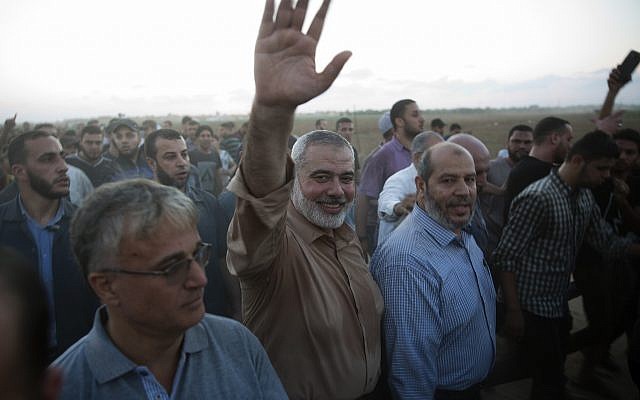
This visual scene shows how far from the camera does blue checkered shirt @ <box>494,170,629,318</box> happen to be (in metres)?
3.13

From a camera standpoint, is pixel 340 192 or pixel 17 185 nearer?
pixel 340 192

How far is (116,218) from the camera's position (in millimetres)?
1262

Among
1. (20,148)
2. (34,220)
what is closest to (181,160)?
(20,148)

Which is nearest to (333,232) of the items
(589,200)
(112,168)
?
(589,200)

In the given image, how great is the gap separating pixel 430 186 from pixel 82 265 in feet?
6.03

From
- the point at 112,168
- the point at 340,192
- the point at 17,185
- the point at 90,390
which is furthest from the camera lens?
the point at 112,168

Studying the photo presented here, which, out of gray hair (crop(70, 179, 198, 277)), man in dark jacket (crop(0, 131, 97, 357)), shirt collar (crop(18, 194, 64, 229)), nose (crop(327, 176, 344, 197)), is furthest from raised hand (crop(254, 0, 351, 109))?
shirt collar (crop(18, 194, 64, 229))

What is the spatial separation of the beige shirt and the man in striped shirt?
0.22 metres

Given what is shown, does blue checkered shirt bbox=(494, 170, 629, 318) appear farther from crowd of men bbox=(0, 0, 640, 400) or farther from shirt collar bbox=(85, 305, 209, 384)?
shirt collar bbox=(85, 305, 209, 384)

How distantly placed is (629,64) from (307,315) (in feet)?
15.8

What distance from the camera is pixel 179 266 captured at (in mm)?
1322

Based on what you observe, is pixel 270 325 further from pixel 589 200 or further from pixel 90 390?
pixel 589 200

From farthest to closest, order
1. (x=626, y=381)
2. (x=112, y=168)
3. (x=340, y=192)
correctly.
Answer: (x=112, y=168) → (x=626, y=381) → (x=340, y=192)

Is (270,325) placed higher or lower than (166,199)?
lower
